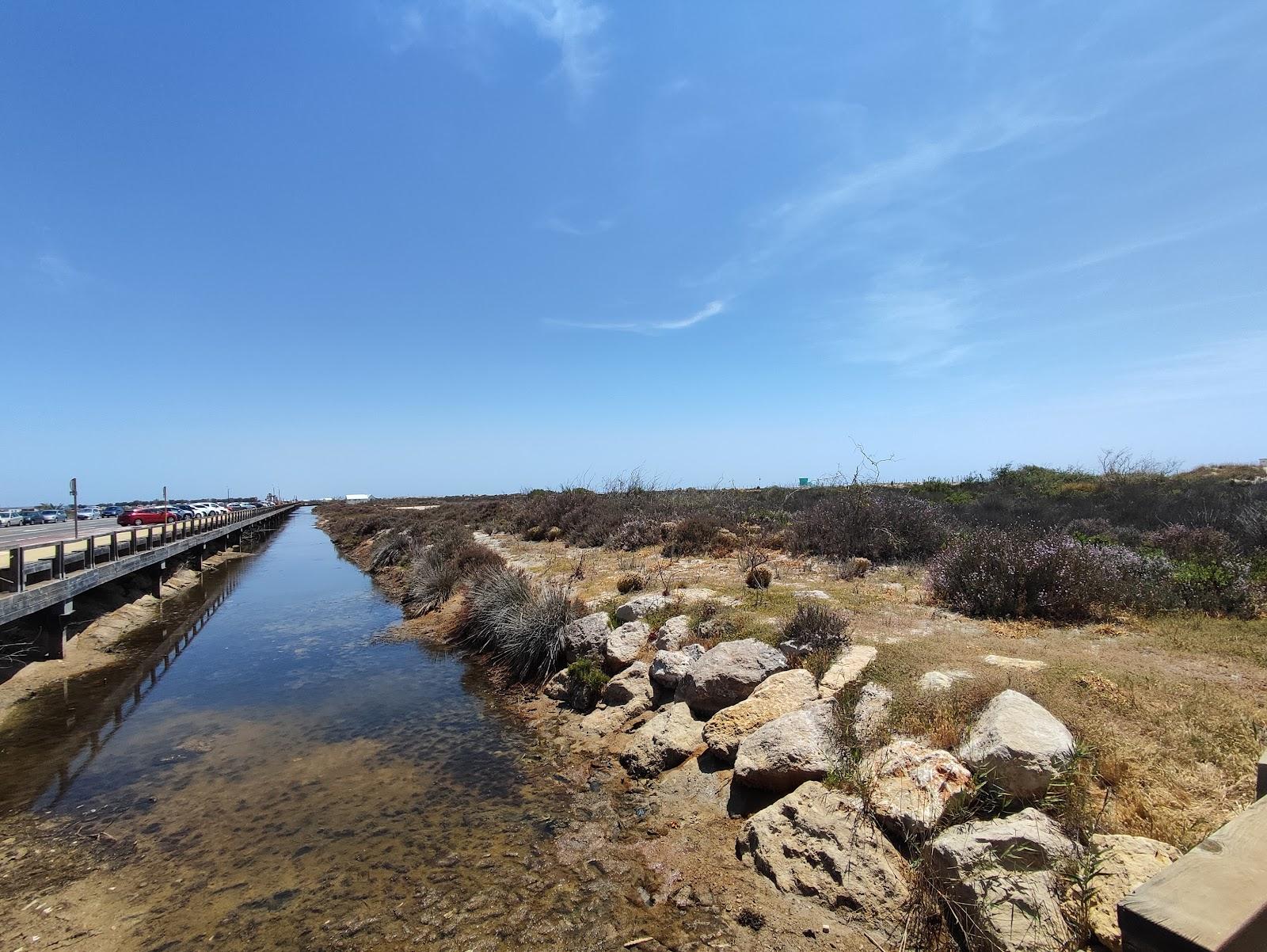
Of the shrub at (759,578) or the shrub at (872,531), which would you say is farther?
the shrub at (872,531)

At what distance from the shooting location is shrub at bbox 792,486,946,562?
13.7 metres

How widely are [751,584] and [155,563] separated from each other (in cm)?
2071

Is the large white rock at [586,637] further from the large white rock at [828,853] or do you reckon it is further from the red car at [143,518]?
the red car at [143,518]

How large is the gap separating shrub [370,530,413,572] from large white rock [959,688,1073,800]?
24.9 m

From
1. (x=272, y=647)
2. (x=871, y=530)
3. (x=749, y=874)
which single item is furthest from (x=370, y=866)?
(x=871, y=530)

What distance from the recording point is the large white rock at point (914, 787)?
4.55m

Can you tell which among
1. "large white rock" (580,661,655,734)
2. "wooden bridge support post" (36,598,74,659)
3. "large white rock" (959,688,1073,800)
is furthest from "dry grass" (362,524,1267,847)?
"wooden bridge support post" (36,598,74,659)

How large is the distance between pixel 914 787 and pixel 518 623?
8.39 m

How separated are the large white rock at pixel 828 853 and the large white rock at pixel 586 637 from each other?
538 cm

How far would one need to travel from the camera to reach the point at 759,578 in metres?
11.5

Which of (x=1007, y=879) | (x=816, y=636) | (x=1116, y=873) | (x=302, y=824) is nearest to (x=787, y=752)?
(x=1007, y=879)

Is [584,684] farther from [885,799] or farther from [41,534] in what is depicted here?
[41,534]

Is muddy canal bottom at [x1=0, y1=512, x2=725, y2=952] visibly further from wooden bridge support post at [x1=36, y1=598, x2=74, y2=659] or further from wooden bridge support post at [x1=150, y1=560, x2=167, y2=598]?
wooden bridge support post at [x1=150, y1=560, x2=167, y2=598]

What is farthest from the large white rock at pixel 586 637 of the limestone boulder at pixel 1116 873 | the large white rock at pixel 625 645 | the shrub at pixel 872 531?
the limestone boulder at pixel 1116 873
